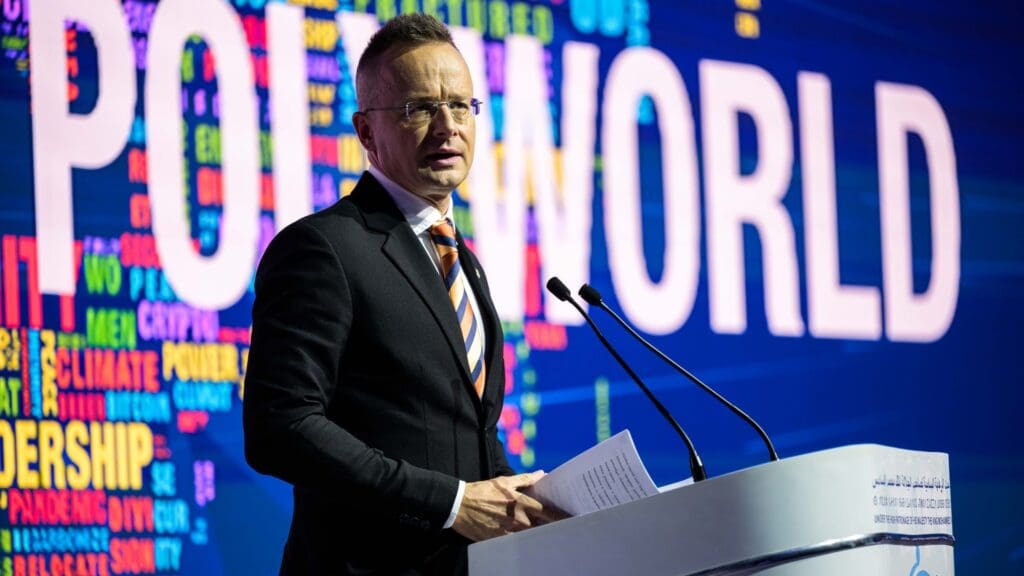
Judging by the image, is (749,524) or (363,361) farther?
(363,361)

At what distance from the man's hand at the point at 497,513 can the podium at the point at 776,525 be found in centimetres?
21

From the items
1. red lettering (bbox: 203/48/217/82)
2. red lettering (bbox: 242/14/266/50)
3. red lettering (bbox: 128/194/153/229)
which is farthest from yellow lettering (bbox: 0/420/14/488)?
red lettering (bbox: 242/14/266/50)

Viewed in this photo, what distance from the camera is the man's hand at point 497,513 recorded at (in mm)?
2125

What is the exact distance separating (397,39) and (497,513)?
33.9 inches

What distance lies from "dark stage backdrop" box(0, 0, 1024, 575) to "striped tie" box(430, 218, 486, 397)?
1.29 meters

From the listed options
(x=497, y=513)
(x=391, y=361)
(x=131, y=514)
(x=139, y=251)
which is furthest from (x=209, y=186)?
(x=497, y=513)

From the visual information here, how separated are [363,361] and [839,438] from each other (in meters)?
2.75

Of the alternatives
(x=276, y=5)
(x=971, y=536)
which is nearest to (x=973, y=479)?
(x=971, y=536)

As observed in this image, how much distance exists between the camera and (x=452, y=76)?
2.46m

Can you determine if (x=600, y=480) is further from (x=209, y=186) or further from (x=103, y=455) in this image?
(x=209, y=186)

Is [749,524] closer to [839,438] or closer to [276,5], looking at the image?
[276,5]

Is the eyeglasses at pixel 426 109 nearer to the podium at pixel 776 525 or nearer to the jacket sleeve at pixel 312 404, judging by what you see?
the jacket sleeve at pixel 312 404

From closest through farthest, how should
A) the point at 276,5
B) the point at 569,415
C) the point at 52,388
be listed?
the point at 52,388 < the point at 276,5 < the point at 569,415

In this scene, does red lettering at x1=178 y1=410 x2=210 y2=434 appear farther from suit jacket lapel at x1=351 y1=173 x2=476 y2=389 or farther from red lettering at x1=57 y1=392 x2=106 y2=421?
suit jacket lapel at x1=351 y1=173 x2=476 y2=389
